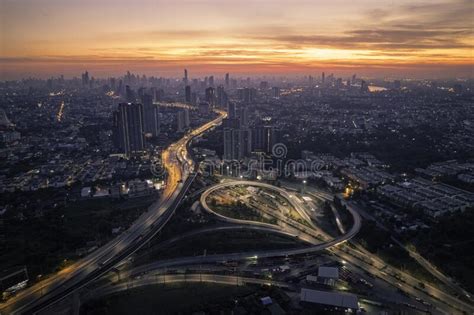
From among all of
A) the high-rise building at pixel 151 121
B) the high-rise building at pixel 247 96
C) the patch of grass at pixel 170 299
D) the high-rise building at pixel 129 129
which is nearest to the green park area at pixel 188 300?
the patch of grass at pixel 170 299

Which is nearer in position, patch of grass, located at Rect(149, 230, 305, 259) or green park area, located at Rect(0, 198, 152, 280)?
green park area, located at Rect(0, 198, 152, 280)

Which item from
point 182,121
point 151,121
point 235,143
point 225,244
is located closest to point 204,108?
point 182,121

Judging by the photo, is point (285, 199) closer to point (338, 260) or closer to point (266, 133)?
point (338, 260)

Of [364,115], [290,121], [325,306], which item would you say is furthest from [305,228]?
[364,115]

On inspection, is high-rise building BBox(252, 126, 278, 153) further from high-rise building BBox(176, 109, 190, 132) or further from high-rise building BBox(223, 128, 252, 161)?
high-rise building BBox(176, 109, 190, 132)

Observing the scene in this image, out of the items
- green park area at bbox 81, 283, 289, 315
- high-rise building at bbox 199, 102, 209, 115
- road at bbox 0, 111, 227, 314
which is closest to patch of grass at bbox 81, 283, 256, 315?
green park area at bbox 81, 283, 289, 315

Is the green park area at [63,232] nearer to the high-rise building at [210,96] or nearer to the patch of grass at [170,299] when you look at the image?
the patch of grass at [170,299]
